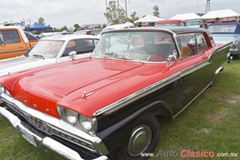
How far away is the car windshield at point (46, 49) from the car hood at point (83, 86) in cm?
229

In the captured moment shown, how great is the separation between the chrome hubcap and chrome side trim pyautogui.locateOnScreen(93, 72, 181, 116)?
0.39 metres

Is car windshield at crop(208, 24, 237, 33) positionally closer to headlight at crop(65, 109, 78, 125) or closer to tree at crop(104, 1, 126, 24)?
headlight at crop(65, 109, 78, 125)

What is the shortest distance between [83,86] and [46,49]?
3541mm

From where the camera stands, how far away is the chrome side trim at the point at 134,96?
5.33 feet

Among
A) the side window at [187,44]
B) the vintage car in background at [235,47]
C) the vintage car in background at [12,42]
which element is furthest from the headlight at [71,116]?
the vintage car in background at [235,47]

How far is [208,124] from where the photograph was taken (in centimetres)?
308

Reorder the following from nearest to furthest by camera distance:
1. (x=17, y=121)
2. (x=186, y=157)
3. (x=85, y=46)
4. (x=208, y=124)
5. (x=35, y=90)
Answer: (x=35, y=90) → (x=17, y=121) → (x=186, y=157) → (x=208, y=124) → (x=85, y=46)

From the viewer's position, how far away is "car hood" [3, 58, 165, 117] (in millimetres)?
1675

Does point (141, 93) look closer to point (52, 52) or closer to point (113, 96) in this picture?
point (113, 96)

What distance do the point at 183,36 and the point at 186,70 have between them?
67 centimetres

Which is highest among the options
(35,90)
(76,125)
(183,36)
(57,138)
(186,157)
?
(183,36)

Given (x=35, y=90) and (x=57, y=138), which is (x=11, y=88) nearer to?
(x=35, y=90)

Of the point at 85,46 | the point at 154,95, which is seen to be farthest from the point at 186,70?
the point at 85,46

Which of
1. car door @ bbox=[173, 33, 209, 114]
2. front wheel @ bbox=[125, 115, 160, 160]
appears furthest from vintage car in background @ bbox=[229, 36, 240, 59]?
front wheel @ bbox=[125, 115, 160, 160]
